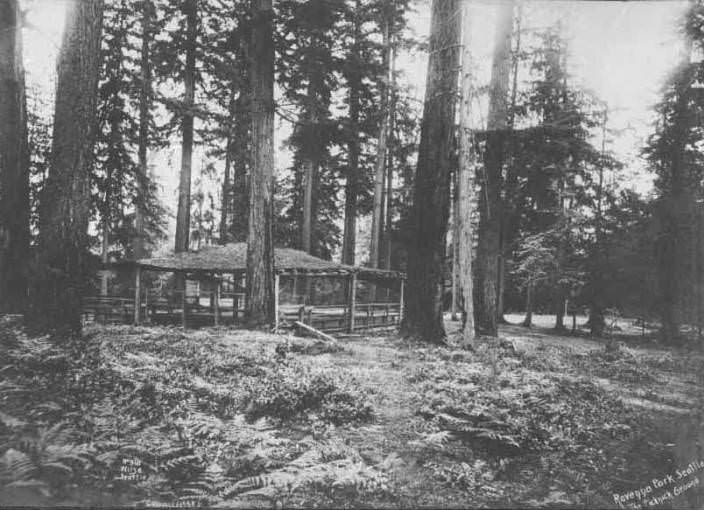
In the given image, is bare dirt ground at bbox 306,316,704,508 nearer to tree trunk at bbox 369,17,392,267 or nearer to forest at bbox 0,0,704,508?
forest at bbox 0,0,704,508

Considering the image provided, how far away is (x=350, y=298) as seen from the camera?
19547mm

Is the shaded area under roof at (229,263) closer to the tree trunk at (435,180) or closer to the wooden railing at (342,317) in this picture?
the wooden railing at (342,317)

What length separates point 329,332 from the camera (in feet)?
60.1

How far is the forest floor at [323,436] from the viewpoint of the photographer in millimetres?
3381

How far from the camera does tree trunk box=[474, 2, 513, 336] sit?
13805 millimetres

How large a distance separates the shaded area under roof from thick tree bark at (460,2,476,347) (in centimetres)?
832

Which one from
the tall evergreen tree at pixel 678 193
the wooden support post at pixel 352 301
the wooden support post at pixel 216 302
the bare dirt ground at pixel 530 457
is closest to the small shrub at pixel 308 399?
the bare dirt ground at pixel 530 457

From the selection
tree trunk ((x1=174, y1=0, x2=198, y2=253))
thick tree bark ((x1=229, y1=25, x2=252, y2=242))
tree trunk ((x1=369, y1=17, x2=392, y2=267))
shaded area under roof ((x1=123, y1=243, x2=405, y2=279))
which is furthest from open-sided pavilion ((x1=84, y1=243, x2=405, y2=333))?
tree trunk ((x1=369, y1=17, x2=392, y2=267))

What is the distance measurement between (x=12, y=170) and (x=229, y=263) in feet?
30.3

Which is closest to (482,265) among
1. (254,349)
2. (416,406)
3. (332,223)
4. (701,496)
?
(254,349)

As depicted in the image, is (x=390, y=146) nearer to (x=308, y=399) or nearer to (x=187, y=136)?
(x=187, y=136)

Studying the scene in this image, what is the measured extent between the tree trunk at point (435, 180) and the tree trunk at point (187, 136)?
55.7ft

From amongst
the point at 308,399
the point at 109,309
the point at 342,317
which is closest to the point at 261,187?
the point at 342,317

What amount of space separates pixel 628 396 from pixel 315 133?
11.8 meters
